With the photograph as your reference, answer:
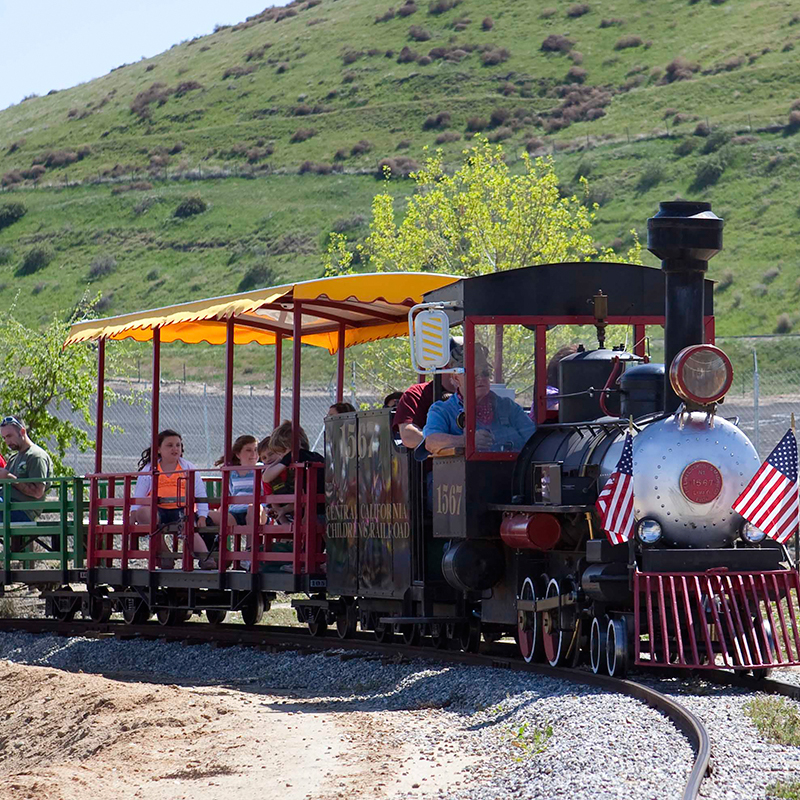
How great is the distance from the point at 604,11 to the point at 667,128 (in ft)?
61.4

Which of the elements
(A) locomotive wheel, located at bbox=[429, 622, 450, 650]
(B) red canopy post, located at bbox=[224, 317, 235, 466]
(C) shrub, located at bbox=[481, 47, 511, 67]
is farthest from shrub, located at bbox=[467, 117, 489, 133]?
(A) locomotive wheel, located at bbox=[429, 622, 450, 650]

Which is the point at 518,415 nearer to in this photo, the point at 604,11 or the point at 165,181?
the point at 165,181

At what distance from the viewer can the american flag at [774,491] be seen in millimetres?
8820

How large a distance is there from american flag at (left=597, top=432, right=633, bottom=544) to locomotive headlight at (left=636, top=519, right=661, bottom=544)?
0.21 ft

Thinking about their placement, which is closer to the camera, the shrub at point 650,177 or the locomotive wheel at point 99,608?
the locomotive wheel at point 99,608

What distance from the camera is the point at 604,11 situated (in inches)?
3258

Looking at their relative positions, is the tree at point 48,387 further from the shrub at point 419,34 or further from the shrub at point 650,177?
the shrub at point 419,34

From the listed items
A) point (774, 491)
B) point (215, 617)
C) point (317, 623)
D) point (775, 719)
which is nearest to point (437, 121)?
point (215, 617)

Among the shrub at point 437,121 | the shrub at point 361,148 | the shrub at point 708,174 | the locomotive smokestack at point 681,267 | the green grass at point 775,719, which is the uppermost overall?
the shrub at point 437,121

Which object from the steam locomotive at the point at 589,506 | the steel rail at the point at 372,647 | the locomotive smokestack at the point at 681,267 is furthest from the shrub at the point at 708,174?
the locomotive smokestack at the point at 681,267

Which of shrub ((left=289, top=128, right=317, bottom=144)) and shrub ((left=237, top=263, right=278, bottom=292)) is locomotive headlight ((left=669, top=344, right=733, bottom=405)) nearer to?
shrub ((left=237, top=263, right=278, bottom=292))

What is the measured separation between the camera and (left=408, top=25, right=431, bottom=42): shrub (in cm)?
8407

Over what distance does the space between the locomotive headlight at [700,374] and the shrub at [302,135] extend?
69.3 metres

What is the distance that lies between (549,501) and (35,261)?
61599mm
